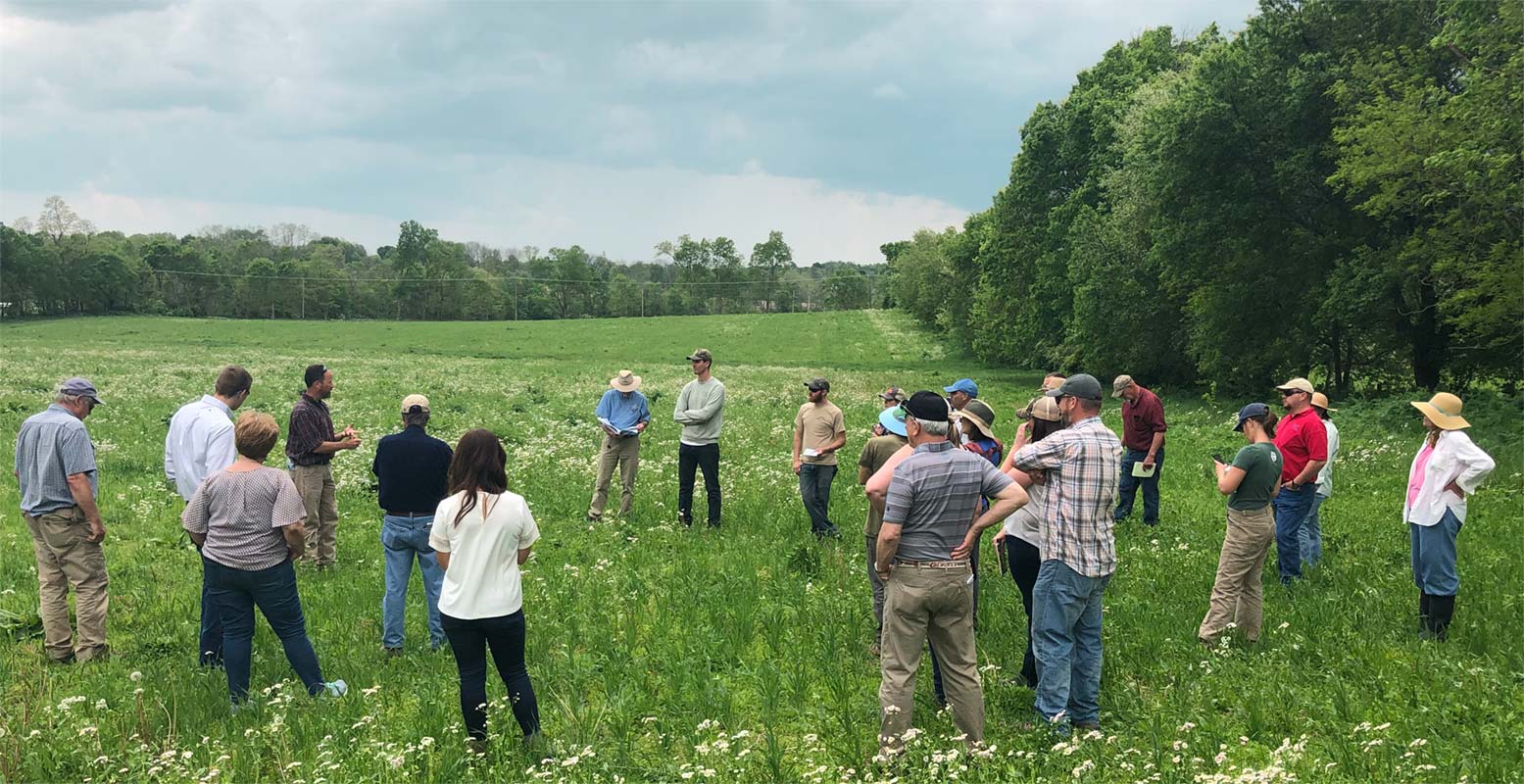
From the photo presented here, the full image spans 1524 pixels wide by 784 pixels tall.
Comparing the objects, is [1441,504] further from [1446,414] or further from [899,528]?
[899,528]

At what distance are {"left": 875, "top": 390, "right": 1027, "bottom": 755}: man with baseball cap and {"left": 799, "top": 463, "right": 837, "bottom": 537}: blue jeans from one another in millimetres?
5188

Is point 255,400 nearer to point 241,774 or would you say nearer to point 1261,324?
point 241,774

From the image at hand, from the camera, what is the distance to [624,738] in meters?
5.85

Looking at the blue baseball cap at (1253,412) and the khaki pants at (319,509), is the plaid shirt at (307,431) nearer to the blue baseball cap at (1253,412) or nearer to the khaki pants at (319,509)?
the khaki pants at (319,509)

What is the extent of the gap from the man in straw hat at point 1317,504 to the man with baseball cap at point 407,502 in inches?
341

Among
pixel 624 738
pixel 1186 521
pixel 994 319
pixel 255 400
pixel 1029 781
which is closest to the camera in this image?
pixel 1029 781

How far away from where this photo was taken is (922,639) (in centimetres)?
546

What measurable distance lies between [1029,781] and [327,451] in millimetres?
8107

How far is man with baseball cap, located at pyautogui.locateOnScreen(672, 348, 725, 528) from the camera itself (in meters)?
11.5

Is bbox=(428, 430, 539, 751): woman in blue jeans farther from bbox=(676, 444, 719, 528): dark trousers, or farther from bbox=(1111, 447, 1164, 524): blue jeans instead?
bbox=(1111, 447, 1164, 524): blue jeans

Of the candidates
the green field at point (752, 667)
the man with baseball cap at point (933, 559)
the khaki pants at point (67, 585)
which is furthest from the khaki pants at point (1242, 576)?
the khaki pants at point (67, 585)

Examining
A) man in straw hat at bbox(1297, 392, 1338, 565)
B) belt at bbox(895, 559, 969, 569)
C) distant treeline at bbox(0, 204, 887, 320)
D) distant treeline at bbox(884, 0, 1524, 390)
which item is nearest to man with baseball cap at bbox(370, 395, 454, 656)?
belt at bbox(895, 559, 969, 569)

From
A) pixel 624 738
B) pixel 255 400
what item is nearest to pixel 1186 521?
pixel 624 738

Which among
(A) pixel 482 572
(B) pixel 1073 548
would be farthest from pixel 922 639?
(A) pixel 482 572
